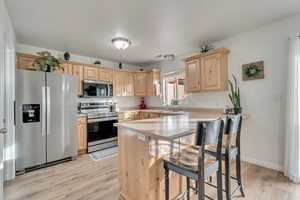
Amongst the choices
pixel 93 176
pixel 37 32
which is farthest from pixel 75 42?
pixel 93 176

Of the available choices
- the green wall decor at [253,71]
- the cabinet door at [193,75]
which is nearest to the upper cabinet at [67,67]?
the cabinet door at [193,75]

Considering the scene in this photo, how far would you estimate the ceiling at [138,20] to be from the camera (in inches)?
78.3

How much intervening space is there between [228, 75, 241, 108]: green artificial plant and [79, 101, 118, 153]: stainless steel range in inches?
111

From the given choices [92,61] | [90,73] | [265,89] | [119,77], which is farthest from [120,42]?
[265,89]

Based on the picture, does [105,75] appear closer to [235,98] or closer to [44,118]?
[44,118]

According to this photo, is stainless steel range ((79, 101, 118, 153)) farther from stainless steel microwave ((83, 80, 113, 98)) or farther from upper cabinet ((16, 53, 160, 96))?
upper cabinet ((16, 53, 160, 96))

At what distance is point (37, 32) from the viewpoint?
2750 mm

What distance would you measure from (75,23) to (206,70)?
2635 millimetres

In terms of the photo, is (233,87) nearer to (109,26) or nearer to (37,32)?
(109,26)

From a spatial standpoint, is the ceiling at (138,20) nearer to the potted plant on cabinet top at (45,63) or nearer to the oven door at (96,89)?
the potted plant on cabinet top at (45,63)

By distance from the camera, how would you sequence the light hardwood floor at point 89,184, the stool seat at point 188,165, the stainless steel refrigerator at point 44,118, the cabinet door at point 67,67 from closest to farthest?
1. the stool seat at point 188,165
2. the light hardwood floor at point 89,184
3. the stainless steel refrigerator at point 44,118
4. the cabinet door at point 67,67

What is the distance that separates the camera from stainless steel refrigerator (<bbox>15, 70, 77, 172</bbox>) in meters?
2.56

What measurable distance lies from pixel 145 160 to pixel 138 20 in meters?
2.06

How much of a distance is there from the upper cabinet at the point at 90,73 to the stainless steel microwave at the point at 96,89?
110 millimetres
